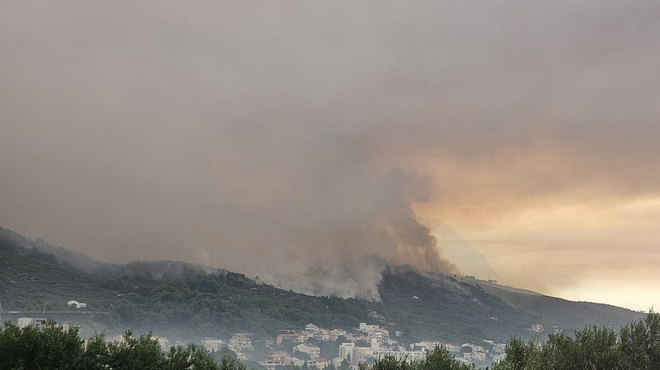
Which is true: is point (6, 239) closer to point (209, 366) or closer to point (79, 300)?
point (79, 300)

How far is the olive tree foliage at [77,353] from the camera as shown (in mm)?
27422

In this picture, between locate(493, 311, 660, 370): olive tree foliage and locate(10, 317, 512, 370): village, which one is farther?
locate(10, 317, 512, 370): village

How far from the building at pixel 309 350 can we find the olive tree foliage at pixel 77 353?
13467 cm

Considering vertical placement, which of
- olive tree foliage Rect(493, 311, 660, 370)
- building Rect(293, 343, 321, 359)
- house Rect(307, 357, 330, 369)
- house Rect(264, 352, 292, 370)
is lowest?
house Rect(264, 352, 292, 370)

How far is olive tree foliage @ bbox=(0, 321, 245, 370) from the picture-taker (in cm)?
2742

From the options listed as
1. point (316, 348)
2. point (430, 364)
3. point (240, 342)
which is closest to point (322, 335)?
point (316, 348)

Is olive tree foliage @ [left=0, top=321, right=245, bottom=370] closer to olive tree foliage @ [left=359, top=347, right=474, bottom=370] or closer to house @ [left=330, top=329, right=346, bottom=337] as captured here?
olive tree foliage @ [left=359, top=347, right=474, bottom=370]

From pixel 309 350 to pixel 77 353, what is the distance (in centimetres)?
14207

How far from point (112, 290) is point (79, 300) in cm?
1865

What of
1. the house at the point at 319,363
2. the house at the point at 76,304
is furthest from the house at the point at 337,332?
the house at the point at 76,304

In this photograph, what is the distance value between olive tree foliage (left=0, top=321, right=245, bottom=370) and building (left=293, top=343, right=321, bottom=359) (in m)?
135

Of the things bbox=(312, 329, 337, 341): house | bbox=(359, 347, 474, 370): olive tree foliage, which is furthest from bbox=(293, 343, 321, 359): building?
bbox=(359, 347, 474, 370): olive tree foliage

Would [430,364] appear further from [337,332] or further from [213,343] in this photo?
[337,332]

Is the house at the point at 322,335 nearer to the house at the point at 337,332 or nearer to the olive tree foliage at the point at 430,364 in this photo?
the house at the point at 337,332
